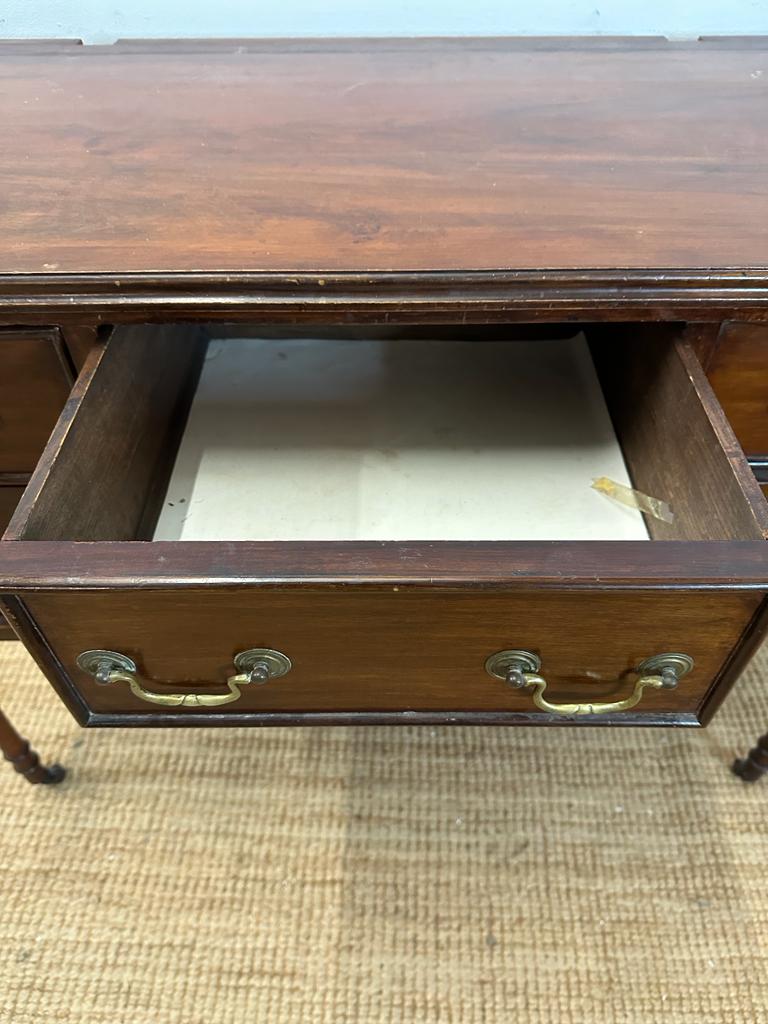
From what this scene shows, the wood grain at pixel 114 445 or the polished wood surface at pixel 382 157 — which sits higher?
the polished wood surface at pixel 382 157

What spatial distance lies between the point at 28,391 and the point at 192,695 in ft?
0.90

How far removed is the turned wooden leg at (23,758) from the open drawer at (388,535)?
0.63ft

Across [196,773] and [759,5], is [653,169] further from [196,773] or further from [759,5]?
[196,773]

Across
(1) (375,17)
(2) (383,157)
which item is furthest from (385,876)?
(1) (375,17)

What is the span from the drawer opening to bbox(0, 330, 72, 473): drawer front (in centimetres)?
5

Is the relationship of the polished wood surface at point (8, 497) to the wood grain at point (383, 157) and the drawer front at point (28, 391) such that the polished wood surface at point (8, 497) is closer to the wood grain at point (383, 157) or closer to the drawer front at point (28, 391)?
the drawer front at point (28, 391)

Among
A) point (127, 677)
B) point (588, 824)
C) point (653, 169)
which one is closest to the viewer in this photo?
point (127, 677)

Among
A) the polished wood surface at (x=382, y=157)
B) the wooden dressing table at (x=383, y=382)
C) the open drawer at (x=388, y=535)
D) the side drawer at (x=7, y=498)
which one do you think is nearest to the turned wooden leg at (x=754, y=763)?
the wooden dressing table at (x=383, y=382)

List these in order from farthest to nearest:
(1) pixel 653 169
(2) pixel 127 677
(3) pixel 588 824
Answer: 1. (3) pixel 588 824
2. (1) pixel 653 169
3. (2) pixel 127 677

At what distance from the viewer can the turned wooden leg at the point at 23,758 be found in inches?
26.5

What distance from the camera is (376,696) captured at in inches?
20.3

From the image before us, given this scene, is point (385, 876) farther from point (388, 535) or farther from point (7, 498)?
point (7, 498)

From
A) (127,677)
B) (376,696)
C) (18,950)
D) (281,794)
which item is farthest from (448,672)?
(18,950)

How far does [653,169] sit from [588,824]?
55 centimetres
